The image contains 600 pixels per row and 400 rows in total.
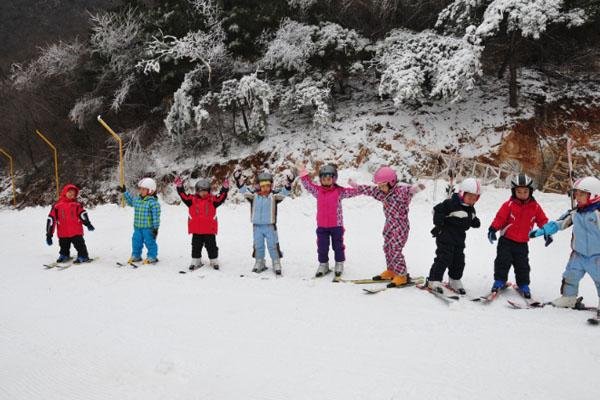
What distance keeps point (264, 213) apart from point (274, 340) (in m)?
3.03

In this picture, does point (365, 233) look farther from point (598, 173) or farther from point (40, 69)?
point (40, 69)

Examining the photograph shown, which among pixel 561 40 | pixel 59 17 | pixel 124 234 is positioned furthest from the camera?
pixel 59 17

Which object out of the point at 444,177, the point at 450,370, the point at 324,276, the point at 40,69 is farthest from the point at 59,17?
the point at 450,370

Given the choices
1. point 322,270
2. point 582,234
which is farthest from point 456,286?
point 322,270

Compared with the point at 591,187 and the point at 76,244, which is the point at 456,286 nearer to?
the point at 591,187

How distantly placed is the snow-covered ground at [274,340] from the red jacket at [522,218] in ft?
3.10

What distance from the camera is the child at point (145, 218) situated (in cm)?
698

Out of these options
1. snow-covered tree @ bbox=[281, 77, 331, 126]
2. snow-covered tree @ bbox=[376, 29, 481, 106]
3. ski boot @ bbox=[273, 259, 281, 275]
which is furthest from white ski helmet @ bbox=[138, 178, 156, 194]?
snow-covered tree @ bbox=[376, 29, 481, 106]

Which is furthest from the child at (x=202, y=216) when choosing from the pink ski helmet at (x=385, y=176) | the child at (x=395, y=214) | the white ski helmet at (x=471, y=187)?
the white ski helmet at (x=471, y=187)

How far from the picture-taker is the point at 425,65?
13430 mm

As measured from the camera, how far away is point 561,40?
14.0m

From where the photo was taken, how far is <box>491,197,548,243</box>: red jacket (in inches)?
194

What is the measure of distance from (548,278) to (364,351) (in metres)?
4.57

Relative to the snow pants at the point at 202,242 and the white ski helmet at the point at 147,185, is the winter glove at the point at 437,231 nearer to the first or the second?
the snow pants at the point at 202,242
